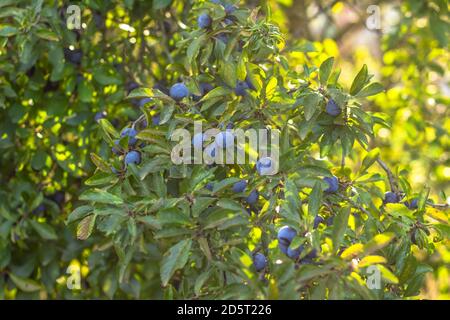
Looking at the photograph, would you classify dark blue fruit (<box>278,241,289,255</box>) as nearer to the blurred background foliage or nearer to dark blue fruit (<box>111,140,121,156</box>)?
dark blue fruit (<box>111,140,121,156</box>)

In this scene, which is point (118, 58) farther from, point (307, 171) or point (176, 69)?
point (307, 171)

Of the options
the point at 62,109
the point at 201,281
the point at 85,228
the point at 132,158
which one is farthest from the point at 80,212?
the point at 62,109

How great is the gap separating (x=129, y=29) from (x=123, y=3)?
8 cm

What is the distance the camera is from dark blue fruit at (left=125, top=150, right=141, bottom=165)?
1493 millimetres

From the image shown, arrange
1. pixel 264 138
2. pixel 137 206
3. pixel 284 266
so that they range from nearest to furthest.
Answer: pixel 284 266
pixel 137 206
pixel 264 138

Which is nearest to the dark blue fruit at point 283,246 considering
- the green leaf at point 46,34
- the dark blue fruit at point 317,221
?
the dark blue fruit at point 317,221

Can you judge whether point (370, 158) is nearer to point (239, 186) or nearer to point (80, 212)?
point (239, 186)

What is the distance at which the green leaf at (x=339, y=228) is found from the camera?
121 centimetres

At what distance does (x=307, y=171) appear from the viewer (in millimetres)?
1440

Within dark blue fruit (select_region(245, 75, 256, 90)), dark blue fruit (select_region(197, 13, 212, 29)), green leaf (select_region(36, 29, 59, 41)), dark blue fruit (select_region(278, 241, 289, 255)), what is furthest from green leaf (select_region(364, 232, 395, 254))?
green leaf (select_region(36, 29, 59, 41))

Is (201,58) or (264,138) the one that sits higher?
(201,58)

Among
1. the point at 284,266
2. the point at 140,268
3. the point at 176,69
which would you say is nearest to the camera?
the point at 284,266

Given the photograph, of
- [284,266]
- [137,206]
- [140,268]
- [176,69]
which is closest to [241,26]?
[176,69]
